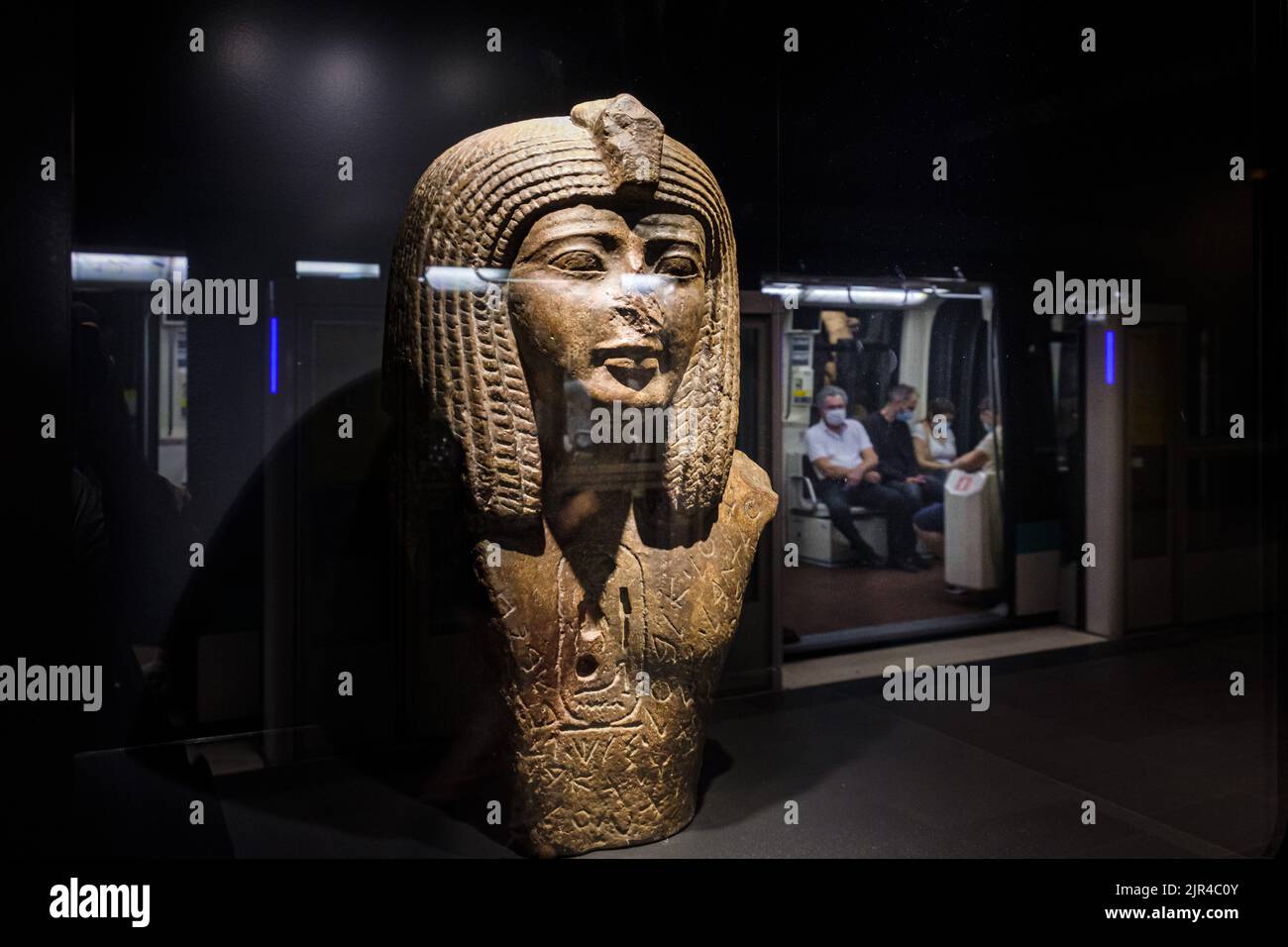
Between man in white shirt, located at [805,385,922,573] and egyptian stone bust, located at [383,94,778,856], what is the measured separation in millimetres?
242

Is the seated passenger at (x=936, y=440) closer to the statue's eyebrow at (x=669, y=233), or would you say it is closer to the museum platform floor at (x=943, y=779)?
the museum platform floor at (x=943, y=779)

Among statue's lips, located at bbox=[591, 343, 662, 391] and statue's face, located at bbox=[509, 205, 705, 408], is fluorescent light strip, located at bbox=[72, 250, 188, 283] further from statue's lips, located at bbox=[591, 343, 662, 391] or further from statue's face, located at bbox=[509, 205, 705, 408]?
statue's lips, located at bbox=[591, 343, 662, 391]

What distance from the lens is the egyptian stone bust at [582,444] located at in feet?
9.13

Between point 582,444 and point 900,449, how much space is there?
960mm

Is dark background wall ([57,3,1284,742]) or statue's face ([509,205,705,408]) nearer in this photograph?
statue's face ([509,205,705,408])

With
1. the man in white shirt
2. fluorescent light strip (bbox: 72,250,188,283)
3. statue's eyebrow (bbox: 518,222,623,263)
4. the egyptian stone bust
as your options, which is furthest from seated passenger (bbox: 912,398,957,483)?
fluorescent light strip (bbox: 72,250,188,283)

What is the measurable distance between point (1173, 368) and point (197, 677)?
9.67ft

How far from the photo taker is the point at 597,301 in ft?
9.13

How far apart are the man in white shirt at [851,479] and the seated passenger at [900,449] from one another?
19 mm

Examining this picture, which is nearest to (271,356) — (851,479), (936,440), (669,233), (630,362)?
(630,362)

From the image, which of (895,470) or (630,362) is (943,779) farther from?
(630,362)

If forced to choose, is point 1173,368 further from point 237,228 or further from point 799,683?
point 237,228

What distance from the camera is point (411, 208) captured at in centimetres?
294

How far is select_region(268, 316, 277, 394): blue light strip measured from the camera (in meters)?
2.86
